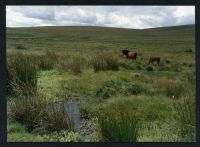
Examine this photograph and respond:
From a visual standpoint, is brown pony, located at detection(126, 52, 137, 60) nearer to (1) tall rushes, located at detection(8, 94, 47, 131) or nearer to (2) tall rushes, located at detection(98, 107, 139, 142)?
(2) tall rushes, located at detection(98, 107, 139, 142)

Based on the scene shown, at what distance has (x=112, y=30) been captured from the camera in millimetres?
6340

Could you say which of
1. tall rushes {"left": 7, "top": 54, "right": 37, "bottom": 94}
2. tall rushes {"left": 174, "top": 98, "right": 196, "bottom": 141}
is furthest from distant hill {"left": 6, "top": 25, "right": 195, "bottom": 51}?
tall rushes {"left": 174, "top": 98, "right": 196, "bottom": 141}

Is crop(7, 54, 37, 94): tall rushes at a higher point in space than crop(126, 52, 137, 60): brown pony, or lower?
lower

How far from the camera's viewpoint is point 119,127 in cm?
518

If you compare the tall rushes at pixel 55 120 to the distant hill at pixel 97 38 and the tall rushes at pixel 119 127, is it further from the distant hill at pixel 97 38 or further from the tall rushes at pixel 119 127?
the distant hill at pixel 97 38

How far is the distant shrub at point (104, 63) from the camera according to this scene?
6.14m

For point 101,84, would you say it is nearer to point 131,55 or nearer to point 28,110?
point 131,55

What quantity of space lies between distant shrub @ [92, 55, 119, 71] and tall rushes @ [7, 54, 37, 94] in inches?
29.5

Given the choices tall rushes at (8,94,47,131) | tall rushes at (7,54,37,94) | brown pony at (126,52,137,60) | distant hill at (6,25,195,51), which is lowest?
tall rushes at (8,94,47,131)

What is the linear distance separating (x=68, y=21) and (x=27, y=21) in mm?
484

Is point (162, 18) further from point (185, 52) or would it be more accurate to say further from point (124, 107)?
point (124, 107)

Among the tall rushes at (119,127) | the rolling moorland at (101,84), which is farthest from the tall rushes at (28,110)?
the tall rushes at (119,127)

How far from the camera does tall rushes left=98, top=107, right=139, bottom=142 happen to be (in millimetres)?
5172

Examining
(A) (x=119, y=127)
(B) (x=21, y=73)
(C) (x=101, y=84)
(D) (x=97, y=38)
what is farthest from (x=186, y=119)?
(B) (x=21, y=73)
